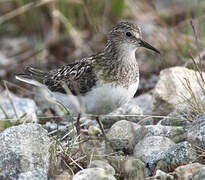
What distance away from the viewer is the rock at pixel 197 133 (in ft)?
13.0

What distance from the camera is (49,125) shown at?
5.39m

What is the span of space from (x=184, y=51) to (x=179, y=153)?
3263mm

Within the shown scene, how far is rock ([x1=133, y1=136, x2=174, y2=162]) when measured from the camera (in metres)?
4.09

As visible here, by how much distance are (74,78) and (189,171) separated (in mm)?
1897

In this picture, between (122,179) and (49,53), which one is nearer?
(122,179)

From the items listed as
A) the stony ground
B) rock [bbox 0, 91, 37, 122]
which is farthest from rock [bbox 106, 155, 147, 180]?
rock [bbox 0, 91, 37, 122]

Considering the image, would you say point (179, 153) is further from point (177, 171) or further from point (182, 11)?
point (182, 11)

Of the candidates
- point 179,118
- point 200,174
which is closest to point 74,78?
point 179,118

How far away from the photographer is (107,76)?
464cm

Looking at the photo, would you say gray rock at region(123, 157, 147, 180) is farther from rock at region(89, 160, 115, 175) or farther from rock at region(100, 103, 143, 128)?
rock at region(100, 103, 143, 128)

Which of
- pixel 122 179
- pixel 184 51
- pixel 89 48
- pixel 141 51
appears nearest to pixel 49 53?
pixel 89 48

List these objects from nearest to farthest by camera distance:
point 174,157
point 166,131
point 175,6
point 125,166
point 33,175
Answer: point 125,166 < point 33,175 < point 174,157 < point 166,131 < point 175,6

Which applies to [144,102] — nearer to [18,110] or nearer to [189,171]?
[18,110]

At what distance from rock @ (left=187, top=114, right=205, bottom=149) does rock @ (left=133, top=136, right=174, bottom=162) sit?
0.23 m
